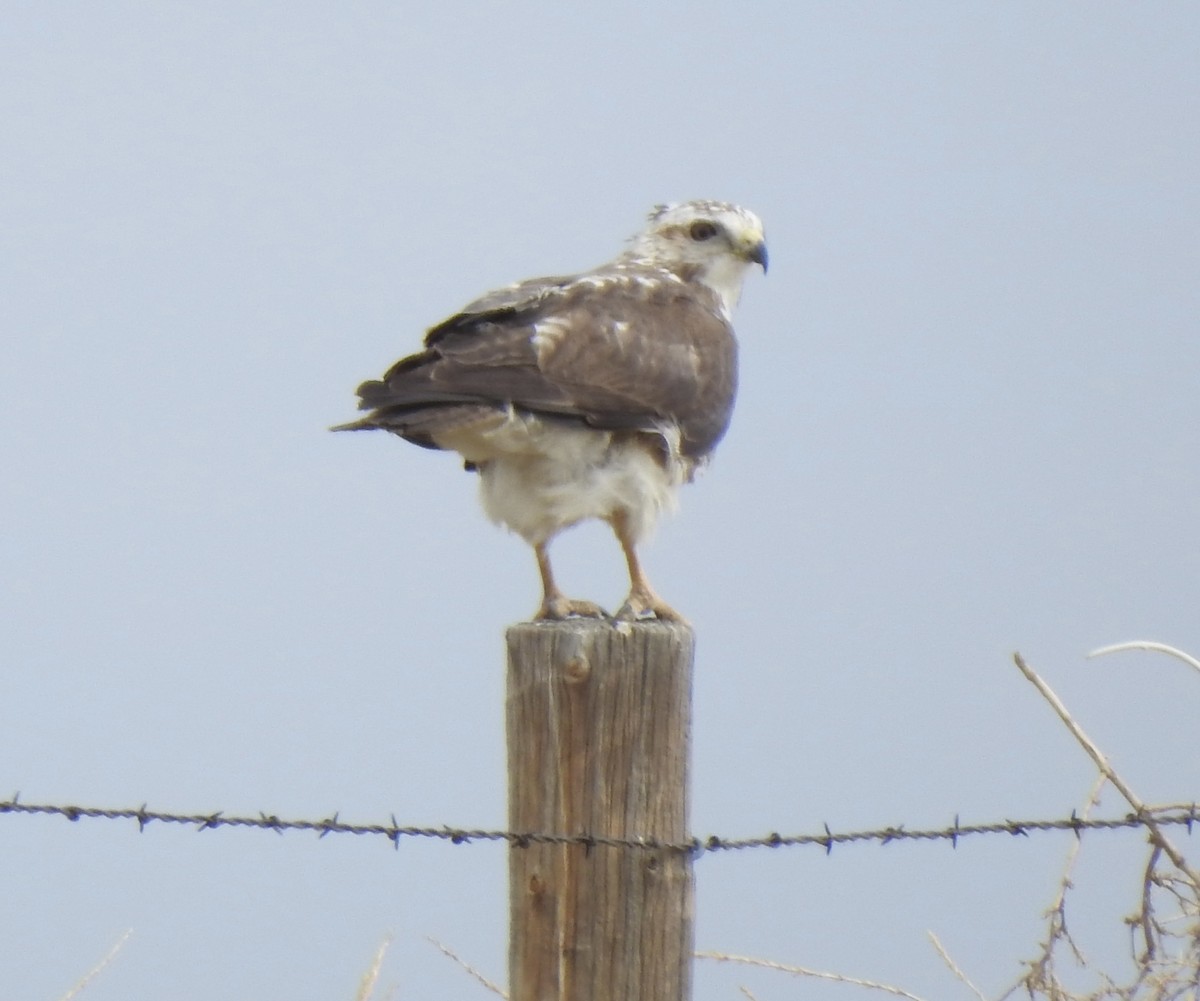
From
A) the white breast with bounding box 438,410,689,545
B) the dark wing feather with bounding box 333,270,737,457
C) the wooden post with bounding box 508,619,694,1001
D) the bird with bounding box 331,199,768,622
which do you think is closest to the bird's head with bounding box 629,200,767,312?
the bird with bounding box 331,199,768,622

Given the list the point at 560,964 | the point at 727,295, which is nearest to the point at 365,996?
the point at 560,964

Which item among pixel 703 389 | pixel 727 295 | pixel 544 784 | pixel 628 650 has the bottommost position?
pixel 544 784

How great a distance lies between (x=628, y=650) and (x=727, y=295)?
118 inches

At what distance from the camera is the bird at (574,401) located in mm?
4770

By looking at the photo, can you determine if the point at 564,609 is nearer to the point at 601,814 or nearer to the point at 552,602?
the point at 552,602

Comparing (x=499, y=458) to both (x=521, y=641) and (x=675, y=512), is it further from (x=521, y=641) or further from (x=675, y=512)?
(x=521, y=641)

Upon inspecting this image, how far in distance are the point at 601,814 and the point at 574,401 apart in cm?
177

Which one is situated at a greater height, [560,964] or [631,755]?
[631,755]

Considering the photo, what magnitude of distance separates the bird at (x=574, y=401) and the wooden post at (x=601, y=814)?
1091 mm

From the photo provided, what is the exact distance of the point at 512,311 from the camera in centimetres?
509

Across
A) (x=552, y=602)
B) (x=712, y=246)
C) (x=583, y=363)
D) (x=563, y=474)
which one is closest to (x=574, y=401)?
(x=583, y=363)

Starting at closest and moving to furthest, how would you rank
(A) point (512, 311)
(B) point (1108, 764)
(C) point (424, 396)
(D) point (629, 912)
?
(D) point (629, 912) < (B) point (1108, 764) < (C) point (424, 396) < (A) point (512, 311)

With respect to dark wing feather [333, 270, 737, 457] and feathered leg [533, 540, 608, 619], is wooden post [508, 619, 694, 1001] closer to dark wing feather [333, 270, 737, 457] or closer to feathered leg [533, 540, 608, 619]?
dark wing feather [333, 270, 737, 457]

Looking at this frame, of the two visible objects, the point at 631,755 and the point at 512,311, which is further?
the point at 512,311
